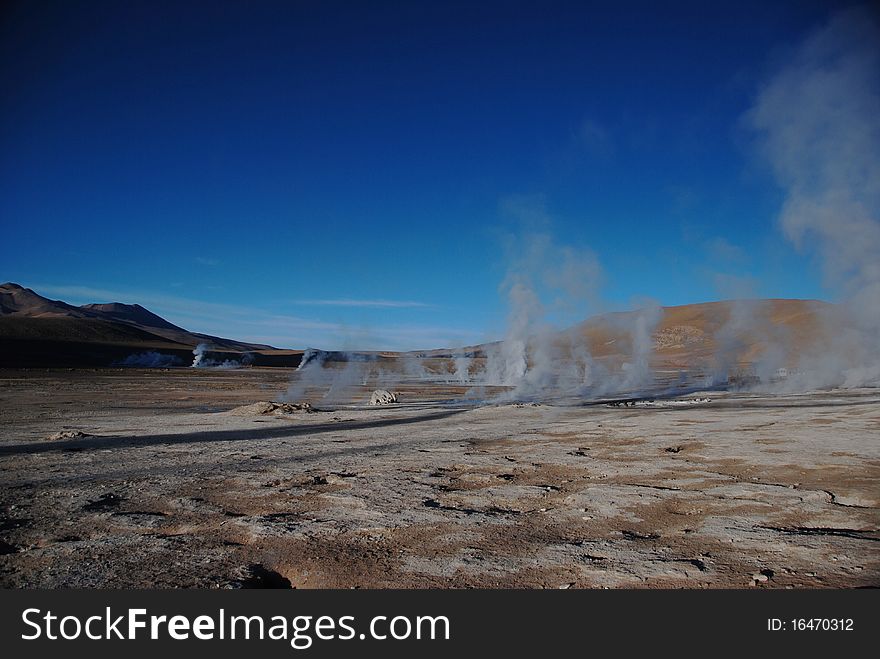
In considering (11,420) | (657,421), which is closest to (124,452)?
(11,420)

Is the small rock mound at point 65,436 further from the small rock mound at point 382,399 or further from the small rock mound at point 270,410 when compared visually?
the small rock mound at point 382,399

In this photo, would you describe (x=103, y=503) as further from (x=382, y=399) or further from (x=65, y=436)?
(x=382, y=399)

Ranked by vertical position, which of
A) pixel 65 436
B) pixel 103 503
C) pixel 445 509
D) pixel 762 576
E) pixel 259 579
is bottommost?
pixel 65 436

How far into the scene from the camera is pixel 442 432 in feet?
42.2

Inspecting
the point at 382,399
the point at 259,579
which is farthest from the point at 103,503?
the point at 382,399

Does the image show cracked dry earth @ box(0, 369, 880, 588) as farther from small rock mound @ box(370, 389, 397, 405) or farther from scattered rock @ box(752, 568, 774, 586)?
small rock mound @ box(370, 389, 397, 405)

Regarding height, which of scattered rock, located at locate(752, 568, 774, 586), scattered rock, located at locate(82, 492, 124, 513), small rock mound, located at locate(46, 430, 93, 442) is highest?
scattered rock, located at locate(752, 568, 774, 586)

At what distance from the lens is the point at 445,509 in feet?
18.7

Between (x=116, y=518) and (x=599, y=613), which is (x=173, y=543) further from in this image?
(x=599, y=613)

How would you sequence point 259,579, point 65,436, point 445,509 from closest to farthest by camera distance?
point 259,579 < point 445,509 < point 65,436

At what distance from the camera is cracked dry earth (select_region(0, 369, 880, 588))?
12.7 ft

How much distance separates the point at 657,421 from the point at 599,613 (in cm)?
1218

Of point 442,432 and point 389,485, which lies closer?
point 389,485

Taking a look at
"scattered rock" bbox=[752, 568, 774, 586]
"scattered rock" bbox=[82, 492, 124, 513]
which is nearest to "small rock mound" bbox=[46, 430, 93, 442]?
"scattered rock" bbox=[82, 492, 124, 513]
